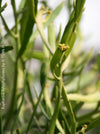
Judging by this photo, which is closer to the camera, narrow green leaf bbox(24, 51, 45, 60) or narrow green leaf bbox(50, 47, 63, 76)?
narrow green leaf bbox(50, 47, 63, 76)

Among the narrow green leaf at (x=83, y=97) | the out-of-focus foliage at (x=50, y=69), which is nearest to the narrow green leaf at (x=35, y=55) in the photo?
the out-of-focus foliage at (x=50, y=69)

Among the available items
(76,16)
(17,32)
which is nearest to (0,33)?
(17,32)

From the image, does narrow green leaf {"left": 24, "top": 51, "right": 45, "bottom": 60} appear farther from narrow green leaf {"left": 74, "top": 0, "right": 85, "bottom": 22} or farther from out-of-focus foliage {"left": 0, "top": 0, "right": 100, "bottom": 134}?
narrow green leaf {"left": 74, "top": 0, "right": 85, "bottom": 22}

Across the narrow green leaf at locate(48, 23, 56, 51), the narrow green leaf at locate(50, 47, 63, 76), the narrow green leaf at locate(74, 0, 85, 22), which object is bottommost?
the narrow green leaf at locate(50, 47, 63, 76)

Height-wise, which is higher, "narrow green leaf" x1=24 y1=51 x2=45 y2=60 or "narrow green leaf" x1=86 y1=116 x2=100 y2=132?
"narrow green leaf" x1=24 y1=51 x2=45 y2=60

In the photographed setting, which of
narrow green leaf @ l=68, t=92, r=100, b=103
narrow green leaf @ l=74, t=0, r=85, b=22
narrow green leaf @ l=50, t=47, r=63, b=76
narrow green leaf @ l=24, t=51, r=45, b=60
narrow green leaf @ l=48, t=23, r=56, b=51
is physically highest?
narrow green leaf @ l=74, t=0, r=85, b=22

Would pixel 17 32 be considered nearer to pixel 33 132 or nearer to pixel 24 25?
pixel 24 25

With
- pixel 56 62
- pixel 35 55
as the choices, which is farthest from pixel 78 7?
pixel 35 55

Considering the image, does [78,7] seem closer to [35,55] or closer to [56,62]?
[56,62]

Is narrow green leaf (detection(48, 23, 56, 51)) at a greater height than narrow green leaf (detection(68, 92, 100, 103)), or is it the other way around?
narrow green leaf (detection(48, 23, 56, 51))

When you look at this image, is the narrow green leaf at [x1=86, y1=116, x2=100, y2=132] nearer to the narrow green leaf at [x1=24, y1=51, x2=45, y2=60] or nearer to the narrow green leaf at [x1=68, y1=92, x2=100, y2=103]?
the narrow green leaf at [x1=68, y1=92, x2=100, y2=103]

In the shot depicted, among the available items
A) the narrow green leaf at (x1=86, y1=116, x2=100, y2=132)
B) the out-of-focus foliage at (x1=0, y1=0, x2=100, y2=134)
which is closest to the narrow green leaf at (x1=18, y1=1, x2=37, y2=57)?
the out-of-focus foliage at (x1=0, y1=0, x2=100, y2=134)
